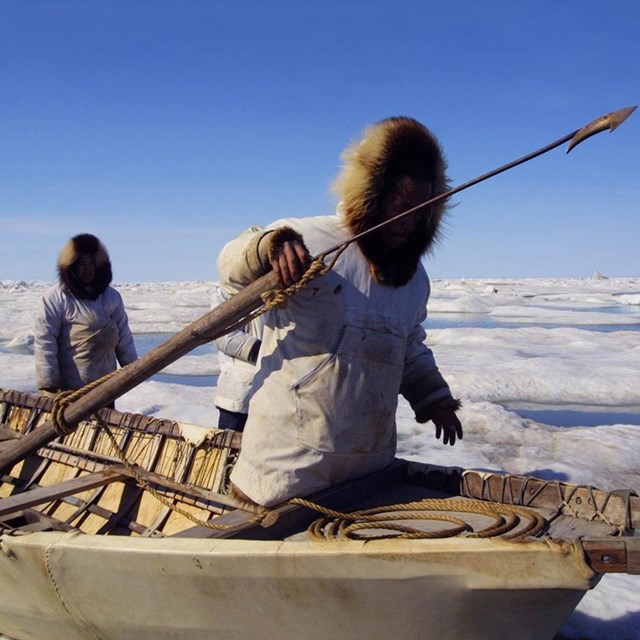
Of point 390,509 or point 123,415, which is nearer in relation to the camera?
point 390,509

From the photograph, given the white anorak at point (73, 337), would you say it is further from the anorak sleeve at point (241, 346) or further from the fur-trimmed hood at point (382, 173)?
the fur-trimmed hood at point (382, 173)

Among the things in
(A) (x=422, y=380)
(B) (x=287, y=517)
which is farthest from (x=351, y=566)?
(A) (x=422, y=380)

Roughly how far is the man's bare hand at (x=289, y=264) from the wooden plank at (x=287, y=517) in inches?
30.7

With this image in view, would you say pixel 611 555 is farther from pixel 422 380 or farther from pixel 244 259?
pixel 244 259

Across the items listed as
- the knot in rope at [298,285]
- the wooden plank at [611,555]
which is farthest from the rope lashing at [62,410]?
the wooden plank at [611,555]

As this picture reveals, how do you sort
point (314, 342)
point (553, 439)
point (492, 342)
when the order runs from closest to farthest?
point (314, 342) < point (553, 439) < point (492, 342)

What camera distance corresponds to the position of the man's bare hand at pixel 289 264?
1.78 metres

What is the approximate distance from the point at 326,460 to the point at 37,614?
3.69 feet

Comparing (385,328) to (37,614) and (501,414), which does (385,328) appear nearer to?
(37,614)

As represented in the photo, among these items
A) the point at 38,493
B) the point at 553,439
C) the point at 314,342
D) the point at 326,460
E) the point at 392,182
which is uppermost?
the point at 392,182

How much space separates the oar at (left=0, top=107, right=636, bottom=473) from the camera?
163 centimetres

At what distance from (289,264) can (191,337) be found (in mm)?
509

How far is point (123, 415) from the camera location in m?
3.56

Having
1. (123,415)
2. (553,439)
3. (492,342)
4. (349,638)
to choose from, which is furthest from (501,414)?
(492,342)
